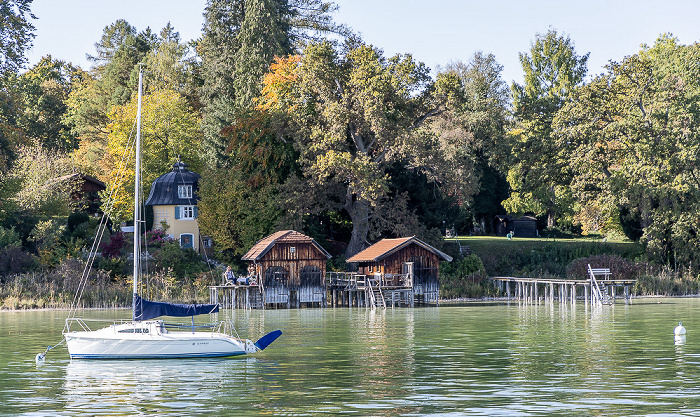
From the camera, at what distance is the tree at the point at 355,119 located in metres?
60.6

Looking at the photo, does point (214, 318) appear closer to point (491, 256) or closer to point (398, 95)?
point (398, 95)

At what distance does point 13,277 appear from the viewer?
55500 mm

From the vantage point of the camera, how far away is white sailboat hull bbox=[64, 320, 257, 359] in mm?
28797

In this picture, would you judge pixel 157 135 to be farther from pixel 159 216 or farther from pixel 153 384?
pixel 153 384

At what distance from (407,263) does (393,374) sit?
32124 mm

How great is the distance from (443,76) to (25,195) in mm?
34043

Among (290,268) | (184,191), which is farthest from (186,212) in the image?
(290,268)

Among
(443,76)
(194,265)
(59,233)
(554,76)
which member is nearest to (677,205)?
(443,76)

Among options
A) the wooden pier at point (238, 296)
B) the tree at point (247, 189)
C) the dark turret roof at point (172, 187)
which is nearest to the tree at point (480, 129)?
the tree at point (247, 189)

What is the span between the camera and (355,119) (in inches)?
2450

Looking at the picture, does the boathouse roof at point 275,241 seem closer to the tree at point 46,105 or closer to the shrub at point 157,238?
the shrub at point 157,238

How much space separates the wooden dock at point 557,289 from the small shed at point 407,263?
6.13m

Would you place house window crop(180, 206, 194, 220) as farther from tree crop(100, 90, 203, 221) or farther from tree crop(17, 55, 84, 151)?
tree crop(17, 55, 84, 151)

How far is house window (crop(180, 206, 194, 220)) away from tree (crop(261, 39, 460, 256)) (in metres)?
11.4
